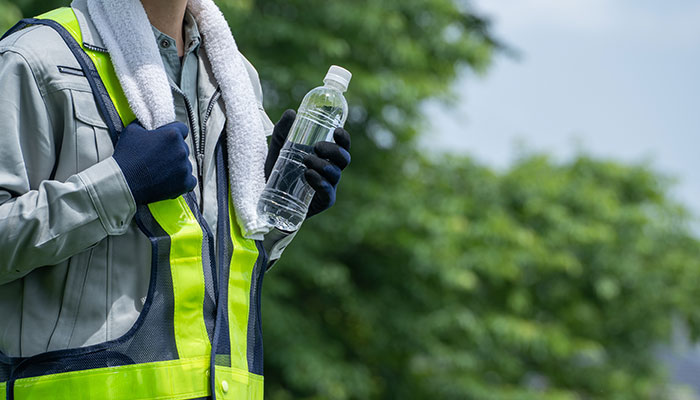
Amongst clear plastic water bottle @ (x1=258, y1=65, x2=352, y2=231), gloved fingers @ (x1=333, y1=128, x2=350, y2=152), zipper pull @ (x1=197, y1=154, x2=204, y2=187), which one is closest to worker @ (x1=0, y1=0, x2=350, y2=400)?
zipper pull @ (x1=197, y1=154, x2=204, y2=187)

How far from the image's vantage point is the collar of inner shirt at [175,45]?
193 centimetres

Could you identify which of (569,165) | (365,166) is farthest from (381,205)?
(569,165)

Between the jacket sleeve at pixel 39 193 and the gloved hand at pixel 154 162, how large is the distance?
24 millimetres

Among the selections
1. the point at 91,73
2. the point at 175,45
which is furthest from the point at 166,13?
the point at 91,73

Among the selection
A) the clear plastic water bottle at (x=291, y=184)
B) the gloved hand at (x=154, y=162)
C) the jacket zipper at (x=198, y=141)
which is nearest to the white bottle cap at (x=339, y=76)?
the clear plastic water bottle at (x=291, y=184)

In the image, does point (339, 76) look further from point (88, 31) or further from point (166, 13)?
point (88, 31)

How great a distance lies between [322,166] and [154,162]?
0.47m

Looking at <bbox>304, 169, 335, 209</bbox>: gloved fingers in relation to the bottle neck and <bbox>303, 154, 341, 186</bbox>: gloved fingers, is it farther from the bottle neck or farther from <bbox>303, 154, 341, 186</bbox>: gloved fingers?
the bottle neck

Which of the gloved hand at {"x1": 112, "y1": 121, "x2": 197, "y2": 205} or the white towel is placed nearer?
the gloved hand at {"x1": 112, "y1": 121, "x2": 197, "y2": 205}

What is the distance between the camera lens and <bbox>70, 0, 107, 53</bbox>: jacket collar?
1744 millimetres

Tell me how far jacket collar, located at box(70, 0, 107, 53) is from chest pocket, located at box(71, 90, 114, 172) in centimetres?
12

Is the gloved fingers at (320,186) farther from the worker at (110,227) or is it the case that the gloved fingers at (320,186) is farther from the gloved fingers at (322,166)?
the worker at (110,227)

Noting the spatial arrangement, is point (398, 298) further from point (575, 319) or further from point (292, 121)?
point (292, 121)

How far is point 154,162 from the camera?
1.65 metres
